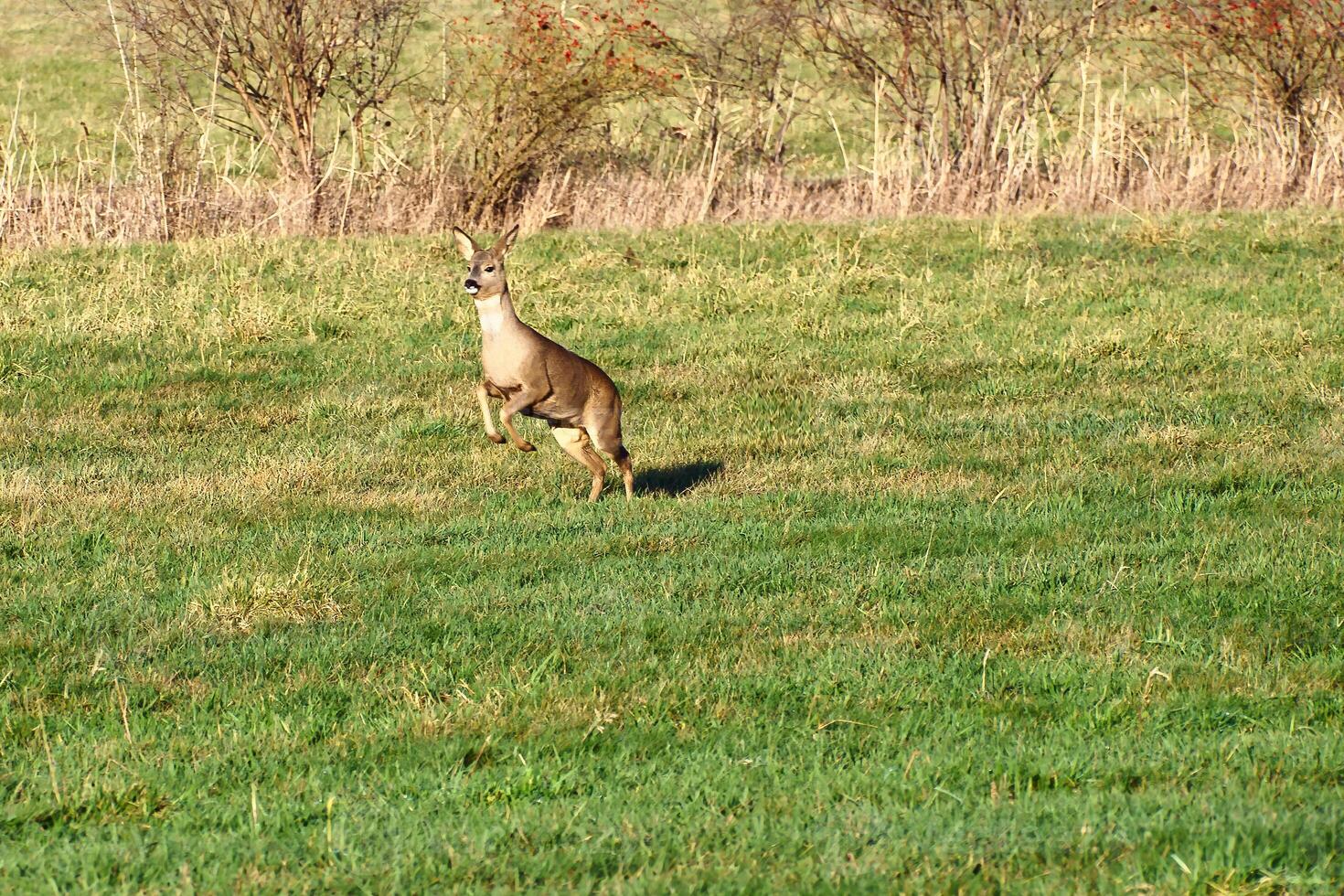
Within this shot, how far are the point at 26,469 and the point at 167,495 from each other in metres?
1.14

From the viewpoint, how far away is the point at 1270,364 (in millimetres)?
12789

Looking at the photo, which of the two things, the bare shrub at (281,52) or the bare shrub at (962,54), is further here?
the bare shrub at (962,54)

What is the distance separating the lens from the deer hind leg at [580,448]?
9828 millimetres

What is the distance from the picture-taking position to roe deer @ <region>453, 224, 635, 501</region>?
9.30 meters

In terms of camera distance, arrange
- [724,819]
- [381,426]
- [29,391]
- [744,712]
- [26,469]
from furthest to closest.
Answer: [29,391] < [381,426] < [26,469] < [744,712] < [724,819]

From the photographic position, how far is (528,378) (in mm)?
9281

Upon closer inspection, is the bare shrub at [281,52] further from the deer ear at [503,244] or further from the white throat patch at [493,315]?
the white throat patch at [493,315]

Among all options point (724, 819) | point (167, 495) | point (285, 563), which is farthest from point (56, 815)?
point (167, 495)

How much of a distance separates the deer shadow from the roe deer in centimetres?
30

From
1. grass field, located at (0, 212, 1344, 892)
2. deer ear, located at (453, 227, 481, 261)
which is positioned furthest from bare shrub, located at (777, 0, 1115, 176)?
deer ear, located at (453, 227, 481, 261)

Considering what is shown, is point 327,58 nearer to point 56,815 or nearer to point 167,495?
point 167,495

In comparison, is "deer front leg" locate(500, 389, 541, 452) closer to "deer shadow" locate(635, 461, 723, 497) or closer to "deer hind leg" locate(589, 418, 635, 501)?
"deer hind leg" locate(589, 418, 635, 501)

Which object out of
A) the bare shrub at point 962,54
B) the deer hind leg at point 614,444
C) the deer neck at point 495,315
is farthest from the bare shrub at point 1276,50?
the deer neck at point 495,315

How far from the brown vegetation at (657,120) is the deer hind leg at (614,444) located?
10579mm
